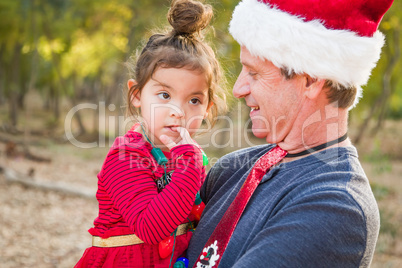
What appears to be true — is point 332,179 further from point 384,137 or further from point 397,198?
point 384,137

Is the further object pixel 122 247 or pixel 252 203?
pixel 122 247

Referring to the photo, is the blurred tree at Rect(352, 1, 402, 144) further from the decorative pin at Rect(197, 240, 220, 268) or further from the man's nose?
the decorative pin at Rect(197, 240, 220, 268)

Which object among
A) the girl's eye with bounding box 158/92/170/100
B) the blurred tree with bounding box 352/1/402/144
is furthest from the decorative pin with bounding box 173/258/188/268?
the blurred tree with bounding box 352/1/402/144

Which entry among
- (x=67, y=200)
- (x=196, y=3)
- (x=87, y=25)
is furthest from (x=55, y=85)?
(x=196, y=3)

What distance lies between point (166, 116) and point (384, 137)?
20379 mm

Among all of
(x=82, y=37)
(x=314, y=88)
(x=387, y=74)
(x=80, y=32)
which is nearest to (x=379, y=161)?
(x=314, y=88)

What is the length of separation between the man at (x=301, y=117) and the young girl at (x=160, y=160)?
0.66ft

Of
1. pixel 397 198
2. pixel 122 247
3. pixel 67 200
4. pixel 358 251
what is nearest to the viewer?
pixel 358 251

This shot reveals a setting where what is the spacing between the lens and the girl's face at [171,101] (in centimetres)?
206

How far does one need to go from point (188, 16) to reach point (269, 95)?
28.4 inches

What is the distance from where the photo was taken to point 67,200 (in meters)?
7.61

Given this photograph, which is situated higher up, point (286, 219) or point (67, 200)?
point (286, 219)

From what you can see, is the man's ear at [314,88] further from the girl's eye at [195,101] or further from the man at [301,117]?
the girl's eye at [195,101]

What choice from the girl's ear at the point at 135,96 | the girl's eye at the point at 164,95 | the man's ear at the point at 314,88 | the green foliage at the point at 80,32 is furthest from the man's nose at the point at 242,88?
the green foliage at the point at 80,32
